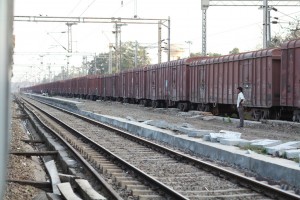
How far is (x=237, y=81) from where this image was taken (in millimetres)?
22406

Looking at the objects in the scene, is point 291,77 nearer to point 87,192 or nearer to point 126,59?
point 87,192

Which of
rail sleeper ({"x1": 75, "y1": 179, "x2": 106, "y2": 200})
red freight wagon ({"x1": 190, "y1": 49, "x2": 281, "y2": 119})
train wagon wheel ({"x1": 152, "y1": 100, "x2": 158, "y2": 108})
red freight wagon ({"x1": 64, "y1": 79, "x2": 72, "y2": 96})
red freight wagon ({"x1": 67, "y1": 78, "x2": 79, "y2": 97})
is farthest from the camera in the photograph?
red freight wagon ({"x1": 64, "y1": 79, "x2": 72, "y2": 96})

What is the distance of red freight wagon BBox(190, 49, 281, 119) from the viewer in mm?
19516

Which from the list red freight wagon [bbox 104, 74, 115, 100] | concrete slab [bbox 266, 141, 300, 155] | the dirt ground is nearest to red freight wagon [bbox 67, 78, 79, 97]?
red freight wagon [bbox 104, 74, 115, 100]

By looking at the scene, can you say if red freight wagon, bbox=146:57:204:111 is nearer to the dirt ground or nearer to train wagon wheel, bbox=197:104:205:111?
train wagon wheel, bbox=197:104:205:111

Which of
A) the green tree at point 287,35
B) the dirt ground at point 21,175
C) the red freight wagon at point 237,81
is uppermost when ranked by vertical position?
the green tree at point 287,35

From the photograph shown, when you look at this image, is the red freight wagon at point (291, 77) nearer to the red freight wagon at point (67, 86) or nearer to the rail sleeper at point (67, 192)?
the rail sleeper at point (67, 192)

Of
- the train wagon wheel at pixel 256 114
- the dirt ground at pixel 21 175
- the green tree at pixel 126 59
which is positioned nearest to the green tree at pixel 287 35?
the train wagon wheel at pixel 256 114

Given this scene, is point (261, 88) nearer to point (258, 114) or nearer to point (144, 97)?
point (258, 114)

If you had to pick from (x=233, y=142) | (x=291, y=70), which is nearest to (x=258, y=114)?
(x=291, y=70)

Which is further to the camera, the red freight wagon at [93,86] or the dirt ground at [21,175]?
the red freight wagon at [93,86]

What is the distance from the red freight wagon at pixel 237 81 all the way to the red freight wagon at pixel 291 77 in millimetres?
973

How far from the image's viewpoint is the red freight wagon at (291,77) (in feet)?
57.4

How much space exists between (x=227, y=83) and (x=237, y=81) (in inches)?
42.4
